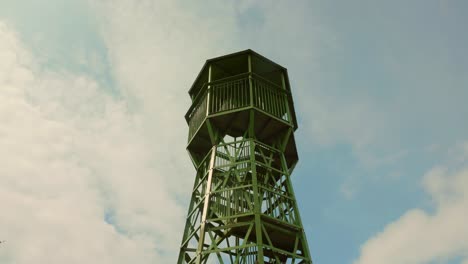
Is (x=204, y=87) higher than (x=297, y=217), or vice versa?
(x=204, y=87)

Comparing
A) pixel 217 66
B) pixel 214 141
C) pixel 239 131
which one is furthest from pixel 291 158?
pixel 217 66

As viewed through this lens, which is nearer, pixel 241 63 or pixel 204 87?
pixel 204 87

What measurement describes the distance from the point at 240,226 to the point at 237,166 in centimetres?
292

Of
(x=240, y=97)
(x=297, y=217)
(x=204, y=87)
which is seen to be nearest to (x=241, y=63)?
(x=204, y=87)

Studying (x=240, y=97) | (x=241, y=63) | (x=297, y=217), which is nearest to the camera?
(x=297, y=217)

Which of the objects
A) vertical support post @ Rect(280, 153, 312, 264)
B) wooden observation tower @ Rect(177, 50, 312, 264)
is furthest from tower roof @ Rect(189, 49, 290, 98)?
vertical support post @ Rect(280, 153, 312, 264)

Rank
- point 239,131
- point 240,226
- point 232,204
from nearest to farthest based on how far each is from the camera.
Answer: point 240,226
point 232,204
point 239,131

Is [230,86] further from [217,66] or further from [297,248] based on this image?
[297,248]

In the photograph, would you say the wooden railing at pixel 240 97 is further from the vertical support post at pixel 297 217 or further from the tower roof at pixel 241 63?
the vertical support post at pixel 297 217

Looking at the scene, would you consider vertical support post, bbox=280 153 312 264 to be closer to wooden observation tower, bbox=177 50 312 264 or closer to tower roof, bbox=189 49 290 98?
wooden observation tower, bbox=177 50 312 264

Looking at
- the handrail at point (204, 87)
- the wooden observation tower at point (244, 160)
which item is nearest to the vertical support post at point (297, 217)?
the wooden observation tower at point (244, 160)

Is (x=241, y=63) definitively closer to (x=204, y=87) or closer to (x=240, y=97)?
(x=204, y=87)

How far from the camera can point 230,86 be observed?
60.2 ft

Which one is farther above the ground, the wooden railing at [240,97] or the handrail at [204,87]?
the handrail at [204,87]
